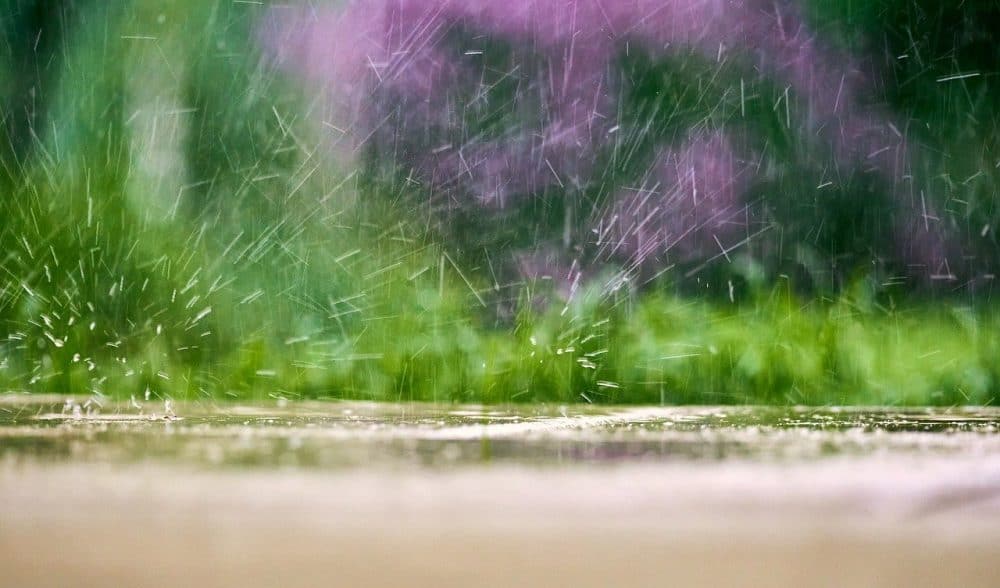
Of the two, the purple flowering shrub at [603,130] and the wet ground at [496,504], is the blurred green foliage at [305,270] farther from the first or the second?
the wet ground at [496,504]

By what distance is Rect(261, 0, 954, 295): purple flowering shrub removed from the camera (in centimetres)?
312

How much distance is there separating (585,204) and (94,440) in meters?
Answer: 1.77

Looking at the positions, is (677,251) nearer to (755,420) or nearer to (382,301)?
(382,301)

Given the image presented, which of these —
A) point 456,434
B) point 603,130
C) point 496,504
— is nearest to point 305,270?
point 603,130

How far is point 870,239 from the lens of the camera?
10.4 feet

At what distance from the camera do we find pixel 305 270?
3.19 metres

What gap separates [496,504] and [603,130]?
2.23m

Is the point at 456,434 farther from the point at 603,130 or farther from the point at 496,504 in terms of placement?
the point at 603,130

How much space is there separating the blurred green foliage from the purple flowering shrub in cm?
8

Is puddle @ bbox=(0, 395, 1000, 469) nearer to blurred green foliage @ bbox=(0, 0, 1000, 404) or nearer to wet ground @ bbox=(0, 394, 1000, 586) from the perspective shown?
wet ground @ bbox=(0, 394, 1000, 586)

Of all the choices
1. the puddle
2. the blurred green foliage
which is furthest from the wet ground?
the blurred green foliage

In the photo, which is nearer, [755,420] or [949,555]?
[949,555]

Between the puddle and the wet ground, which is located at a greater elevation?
the puddle

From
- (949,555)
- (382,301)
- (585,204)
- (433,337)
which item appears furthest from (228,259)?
(949,555)
